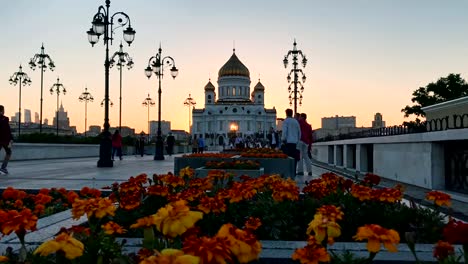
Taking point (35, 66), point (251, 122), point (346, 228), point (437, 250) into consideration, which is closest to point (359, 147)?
point (346, 228)

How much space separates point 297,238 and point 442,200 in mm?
1294

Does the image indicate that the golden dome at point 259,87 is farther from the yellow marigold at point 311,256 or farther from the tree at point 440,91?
the yellow marigold at point 311,256

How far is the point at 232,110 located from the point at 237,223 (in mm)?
128177

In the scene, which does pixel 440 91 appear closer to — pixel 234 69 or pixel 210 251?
pixel 210 251

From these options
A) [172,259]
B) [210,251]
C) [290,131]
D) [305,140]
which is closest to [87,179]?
[290,131]

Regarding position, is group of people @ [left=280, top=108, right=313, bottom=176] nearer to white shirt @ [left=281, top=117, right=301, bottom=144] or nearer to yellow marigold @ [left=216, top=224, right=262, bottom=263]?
white shirt @ [left=281, top=117, right=301, bottom=144]

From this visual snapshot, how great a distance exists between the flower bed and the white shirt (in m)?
7.72

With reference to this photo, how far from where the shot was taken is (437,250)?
7.30 ft

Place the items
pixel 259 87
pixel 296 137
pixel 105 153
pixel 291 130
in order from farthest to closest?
pixel 259 87 < pixel 105 153 < pixel 296 137 < pixel 291 130

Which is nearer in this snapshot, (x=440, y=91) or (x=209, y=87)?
(x=440, y=91)

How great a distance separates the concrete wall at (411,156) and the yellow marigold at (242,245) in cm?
813

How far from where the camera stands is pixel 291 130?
A: 13.8 metres

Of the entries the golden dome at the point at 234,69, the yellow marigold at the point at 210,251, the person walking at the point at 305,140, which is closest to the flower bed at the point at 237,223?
the yellow marigold at the point at 210,251

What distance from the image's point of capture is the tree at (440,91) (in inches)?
2003
